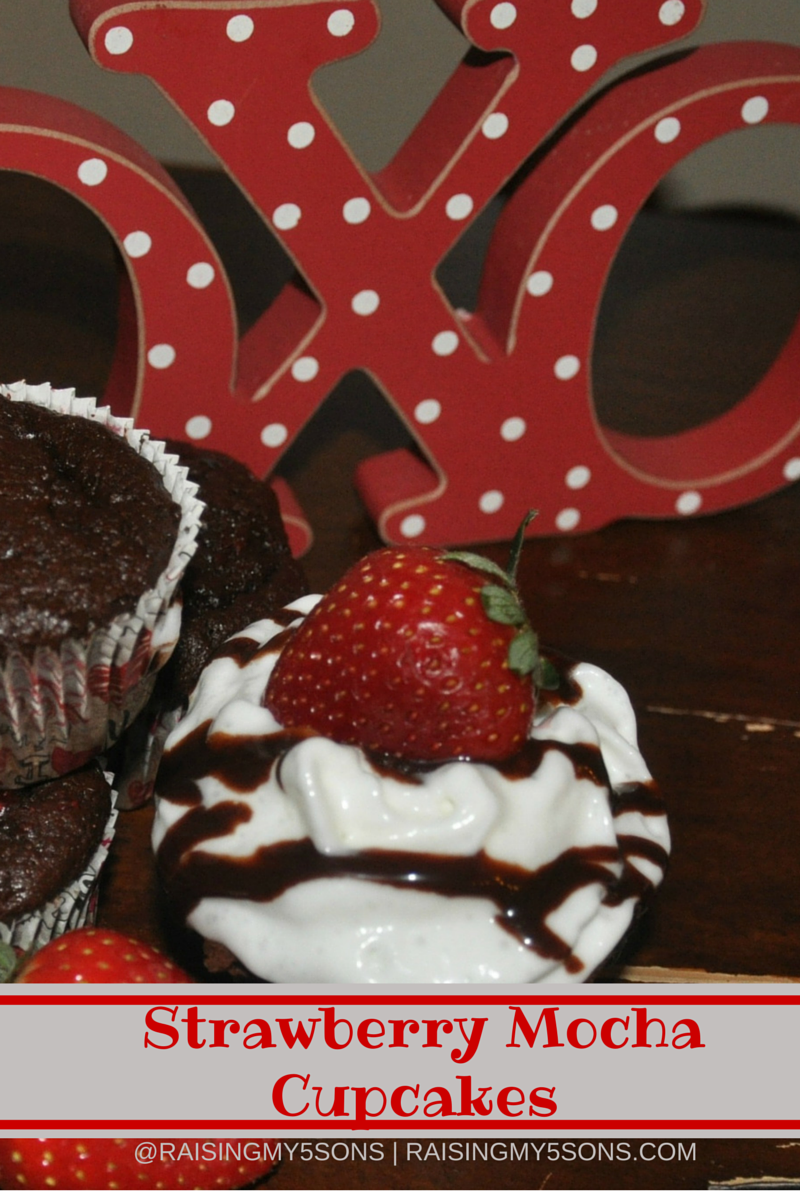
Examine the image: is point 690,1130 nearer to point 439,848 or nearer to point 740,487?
point 439,848

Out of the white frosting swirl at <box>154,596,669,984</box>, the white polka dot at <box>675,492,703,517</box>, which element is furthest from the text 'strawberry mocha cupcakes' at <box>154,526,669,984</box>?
the white polka dot at <box>675,492,703,517</box>

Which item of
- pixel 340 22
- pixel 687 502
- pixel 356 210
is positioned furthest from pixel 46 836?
pixel 687 502

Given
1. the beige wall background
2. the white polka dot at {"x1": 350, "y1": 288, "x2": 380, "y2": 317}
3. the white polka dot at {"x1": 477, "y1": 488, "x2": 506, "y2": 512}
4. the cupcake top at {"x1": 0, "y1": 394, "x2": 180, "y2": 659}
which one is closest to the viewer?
the cupcake top at {"x1": 0, "y1": 394, "x2": 180, "y2": 659}

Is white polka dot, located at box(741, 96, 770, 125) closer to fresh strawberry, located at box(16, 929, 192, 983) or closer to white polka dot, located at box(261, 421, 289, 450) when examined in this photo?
white polka dot, located at box(261, 421, 289, 450)

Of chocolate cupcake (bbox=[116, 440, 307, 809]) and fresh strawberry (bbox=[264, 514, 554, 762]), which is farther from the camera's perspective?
chocolate cupcake (bbox=[116, 440, 307, 809])

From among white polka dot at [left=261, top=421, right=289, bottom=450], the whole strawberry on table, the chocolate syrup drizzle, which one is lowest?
the whole strawberry on table

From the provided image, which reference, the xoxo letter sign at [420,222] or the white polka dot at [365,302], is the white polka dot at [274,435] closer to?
the xoxo letter sign at [420,222]
